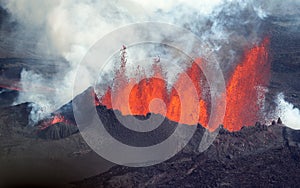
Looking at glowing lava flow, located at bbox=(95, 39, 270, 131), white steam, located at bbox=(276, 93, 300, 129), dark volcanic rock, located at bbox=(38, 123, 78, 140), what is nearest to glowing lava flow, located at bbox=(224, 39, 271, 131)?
glowing lava flow, located at bbox=(95, 39, 270, 131)

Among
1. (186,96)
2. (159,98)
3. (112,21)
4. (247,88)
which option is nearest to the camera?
(159,98)

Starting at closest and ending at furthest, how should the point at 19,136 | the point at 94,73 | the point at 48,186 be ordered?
the point at 48,186 → the point at 19,136 → the point at 94,73

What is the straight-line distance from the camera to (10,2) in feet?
133

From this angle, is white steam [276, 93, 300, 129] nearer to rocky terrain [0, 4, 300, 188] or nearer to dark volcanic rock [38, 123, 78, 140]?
rocky terrain [0, 4, 300, 188]

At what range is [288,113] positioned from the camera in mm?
28672

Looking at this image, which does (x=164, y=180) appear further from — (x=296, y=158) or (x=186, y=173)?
(x=296, y=158)

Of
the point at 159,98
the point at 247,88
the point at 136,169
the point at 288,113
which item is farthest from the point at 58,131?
the point at 288,113

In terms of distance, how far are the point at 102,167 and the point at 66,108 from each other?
4812 millimetres

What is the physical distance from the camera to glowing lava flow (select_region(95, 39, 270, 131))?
24719 mm

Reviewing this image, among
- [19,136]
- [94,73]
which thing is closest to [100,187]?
[19,136]

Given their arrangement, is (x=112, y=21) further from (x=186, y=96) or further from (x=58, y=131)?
(x=58, y=131)

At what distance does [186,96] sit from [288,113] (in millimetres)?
6768

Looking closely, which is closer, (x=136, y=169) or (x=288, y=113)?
(x=136, y=169)

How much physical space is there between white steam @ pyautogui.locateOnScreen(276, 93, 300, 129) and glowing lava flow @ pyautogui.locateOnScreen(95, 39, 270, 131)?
143cm
